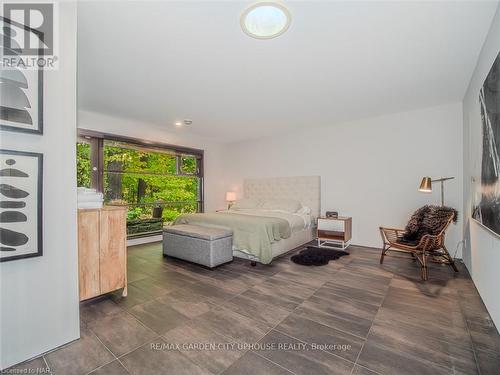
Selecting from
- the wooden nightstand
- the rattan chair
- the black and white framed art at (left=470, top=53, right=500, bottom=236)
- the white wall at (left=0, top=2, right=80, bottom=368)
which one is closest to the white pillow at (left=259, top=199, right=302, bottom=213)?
the wooden nightstand

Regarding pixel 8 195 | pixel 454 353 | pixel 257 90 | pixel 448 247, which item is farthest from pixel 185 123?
pixel 448 247

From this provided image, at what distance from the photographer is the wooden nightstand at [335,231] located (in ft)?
14.7

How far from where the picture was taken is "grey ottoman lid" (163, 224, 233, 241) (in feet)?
11.1

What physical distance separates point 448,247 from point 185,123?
208 inches

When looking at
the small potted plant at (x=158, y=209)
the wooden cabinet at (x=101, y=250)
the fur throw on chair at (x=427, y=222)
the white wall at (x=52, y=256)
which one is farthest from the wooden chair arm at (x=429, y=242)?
the small potted plant at (x=158, y=209)

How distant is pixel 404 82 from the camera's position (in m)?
3.06

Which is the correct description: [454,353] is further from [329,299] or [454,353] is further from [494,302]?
[329,299]

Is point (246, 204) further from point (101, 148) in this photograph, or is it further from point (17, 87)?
point (17, 87)

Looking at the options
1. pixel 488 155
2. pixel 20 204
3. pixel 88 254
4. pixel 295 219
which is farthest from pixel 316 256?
pixel 20 204

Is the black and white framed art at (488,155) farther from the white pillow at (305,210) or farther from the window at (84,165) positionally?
the window at (84,165)

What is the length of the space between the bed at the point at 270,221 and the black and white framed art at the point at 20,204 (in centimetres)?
245

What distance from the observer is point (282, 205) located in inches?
200

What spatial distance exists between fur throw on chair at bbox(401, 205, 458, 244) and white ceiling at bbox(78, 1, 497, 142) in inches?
68.0

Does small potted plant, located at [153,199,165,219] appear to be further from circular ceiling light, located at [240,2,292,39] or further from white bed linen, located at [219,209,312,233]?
→ circular ceiling light, located at [240,2,292,39]
